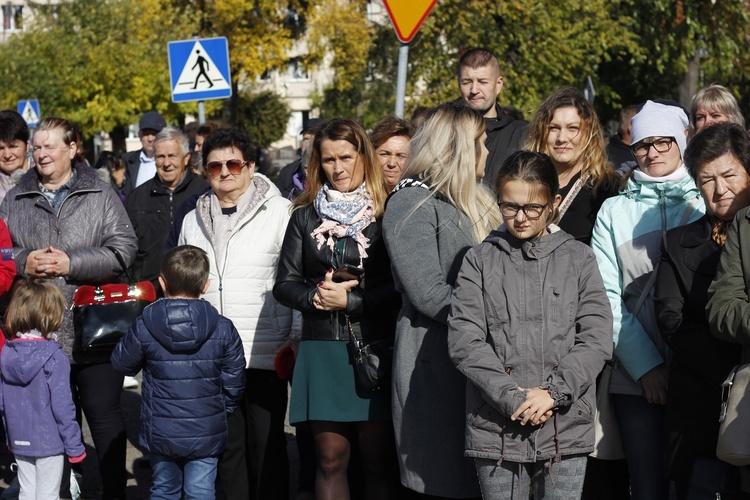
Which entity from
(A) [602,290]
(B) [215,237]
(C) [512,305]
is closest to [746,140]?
(A) [602,290]

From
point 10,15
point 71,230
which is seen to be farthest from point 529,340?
point 10,15

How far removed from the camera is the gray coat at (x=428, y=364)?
4574 millimetres

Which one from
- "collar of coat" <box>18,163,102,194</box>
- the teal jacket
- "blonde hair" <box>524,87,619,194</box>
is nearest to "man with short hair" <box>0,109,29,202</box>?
"collar of coat" <box>18,163,102,194</box>

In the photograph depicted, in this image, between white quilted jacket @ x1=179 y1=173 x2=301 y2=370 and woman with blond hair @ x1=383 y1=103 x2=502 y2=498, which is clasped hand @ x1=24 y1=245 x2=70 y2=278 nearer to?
white quilted jacket @ x1=179 y1=173 x2=301 y2=370

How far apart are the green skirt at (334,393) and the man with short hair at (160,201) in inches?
126

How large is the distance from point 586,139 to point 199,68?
7377 mm

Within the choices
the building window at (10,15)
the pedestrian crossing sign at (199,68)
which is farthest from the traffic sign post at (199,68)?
the building window at (10,15)

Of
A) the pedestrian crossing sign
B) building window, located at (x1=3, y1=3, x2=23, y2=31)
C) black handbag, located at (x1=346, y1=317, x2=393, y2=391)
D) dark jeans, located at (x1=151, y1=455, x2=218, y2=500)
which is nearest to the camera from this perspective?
black handbag, located at (x1=346, y1=317, x2=393, y2=391)

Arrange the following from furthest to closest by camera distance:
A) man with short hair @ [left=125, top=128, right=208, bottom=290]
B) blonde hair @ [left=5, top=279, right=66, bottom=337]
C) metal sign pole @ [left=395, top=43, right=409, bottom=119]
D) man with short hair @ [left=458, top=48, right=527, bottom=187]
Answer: man with short hair @ [left=125, top=128, right=208, bottom=290] → metal sign pole @ [left=395, top=43, right=409, bottom=119] → man with short hair @ [left=458, top=48, right=527, bottom=187] → blonde hair @ [left=5, top=279, right=66, bottom=337]

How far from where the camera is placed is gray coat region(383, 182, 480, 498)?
4.57 metres

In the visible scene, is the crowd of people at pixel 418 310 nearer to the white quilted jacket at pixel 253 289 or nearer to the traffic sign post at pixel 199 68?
the white quilted jacket at pixel 253 289

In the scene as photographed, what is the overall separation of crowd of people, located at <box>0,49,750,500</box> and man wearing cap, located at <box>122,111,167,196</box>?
12.4 ft

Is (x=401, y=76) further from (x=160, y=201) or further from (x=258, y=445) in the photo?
(x=258, y=445)

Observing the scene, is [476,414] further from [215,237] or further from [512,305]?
[215,237]
